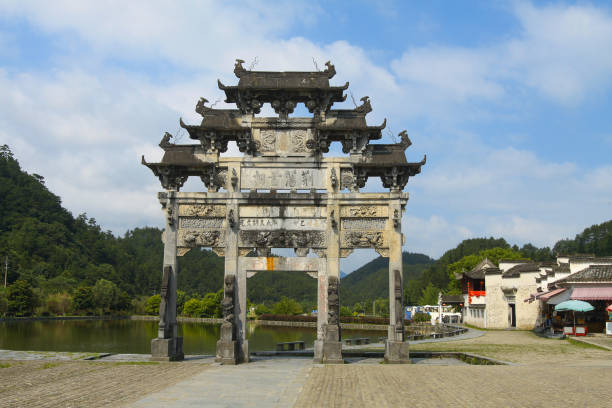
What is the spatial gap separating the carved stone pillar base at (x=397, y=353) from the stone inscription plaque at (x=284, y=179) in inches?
224

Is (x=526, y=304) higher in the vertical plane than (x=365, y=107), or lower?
lower

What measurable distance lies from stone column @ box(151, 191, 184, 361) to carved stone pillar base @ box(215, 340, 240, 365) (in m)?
1.61

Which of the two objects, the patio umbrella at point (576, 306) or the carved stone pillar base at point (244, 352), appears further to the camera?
the patio umbrella at point (576, 306)

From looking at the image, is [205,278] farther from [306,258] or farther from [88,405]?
[88,405]

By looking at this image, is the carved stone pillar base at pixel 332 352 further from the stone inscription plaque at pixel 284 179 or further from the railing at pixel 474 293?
the railing at pixel 474 293

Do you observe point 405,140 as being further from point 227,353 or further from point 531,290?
point 531,290

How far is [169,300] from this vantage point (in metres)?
16.8

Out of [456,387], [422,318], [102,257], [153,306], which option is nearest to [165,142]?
[456,387]

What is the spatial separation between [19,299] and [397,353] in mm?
50327

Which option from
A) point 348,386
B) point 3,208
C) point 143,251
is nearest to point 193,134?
point 348,386

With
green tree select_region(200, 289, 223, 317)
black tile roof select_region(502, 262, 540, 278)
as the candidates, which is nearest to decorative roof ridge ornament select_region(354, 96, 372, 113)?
black tile roof select_region(502, 262, 540, 278)

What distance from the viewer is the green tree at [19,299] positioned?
53.3m

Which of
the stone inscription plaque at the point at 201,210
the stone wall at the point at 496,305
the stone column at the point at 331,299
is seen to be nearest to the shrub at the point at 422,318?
the stone wall at the point at 496,305

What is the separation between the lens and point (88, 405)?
898 cm
